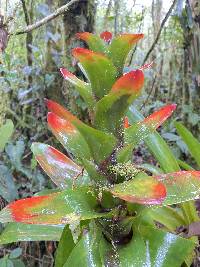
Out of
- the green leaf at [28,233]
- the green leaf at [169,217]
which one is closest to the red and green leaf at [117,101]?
the green leaf at [28,233]

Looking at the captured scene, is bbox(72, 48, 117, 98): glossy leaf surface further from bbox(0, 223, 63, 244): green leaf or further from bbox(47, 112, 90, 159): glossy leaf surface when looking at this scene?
bbox(0, 223, 63, 244): green leaf

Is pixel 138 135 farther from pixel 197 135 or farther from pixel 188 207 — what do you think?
pixel 197 135

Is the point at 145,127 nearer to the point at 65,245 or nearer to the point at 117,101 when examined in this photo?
the point at 117,101

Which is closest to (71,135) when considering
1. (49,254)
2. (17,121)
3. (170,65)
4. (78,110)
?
(49,254)

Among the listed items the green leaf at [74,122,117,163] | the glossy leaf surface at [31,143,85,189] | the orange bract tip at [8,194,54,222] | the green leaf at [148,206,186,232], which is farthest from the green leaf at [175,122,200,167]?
A: the orange bract tip at [8,194,54,222]

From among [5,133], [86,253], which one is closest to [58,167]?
[86,253]

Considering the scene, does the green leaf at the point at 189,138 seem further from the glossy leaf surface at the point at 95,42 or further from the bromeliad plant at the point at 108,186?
the glossy leaf surface at the point at 95,42

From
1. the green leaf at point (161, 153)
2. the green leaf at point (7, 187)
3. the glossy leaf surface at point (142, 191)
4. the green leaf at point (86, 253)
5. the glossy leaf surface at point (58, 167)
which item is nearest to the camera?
the glossy leaf surface at point (142, 191)
